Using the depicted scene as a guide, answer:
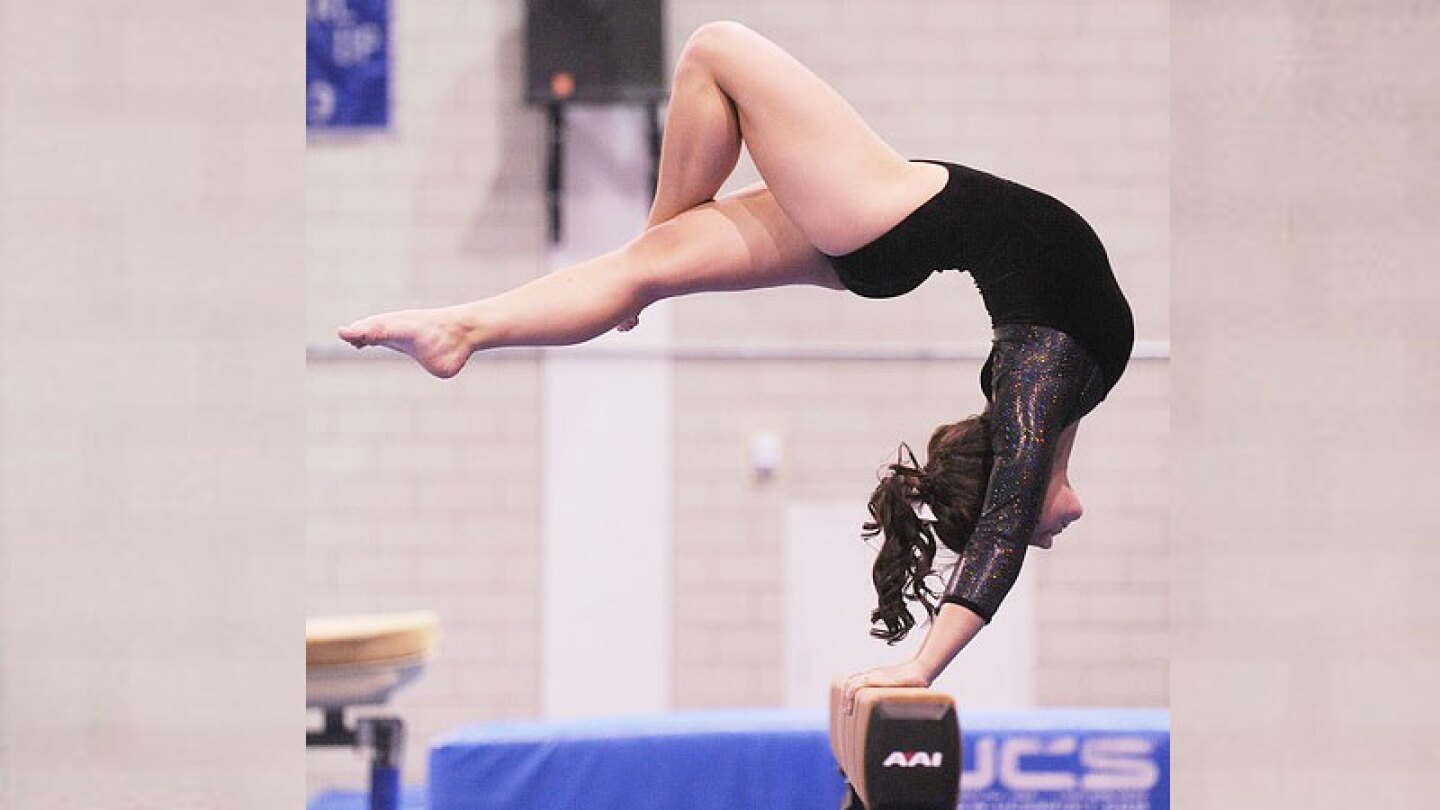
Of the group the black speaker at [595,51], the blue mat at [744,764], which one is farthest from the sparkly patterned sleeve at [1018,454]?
the black speaker at [595,51]

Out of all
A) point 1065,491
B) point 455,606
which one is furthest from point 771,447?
point 1065,491

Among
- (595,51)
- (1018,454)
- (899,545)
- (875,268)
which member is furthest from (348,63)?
(1018,454)

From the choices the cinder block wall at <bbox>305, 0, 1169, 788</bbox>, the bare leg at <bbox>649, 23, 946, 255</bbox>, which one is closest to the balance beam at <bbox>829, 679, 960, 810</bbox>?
the bare leg at <bbox>649, 23, 946, 255</bbox>

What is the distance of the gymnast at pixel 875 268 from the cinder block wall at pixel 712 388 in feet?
8.49

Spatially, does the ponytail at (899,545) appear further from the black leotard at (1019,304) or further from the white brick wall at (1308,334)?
the white brick wall at (1308,334)

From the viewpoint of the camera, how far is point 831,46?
5.23 metres

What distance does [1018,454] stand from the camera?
2512 mm

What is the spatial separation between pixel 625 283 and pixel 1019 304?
67cm

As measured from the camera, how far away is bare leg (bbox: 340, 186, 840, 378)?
2.48 meters

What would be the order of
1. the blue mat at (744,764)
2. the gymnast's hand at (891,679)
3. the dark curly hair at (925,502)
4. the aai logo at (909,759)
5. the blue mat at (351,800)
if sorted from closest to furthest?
the aai logo at (909,759)
the gymnast's hand at (891,679)
the dark curly hair at (925,502)
the blue mat at (744,764)
the blue mat at (351,800)

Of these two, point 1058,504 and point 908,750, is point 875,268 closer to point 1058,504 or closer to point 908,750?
point 1058,504

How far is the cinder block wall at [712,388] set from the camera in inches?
206

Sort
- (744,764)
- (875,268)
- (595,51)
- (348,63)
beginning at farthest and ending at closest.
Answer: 1. (348,63)
2. (595,51)
3. (744,764)
4. (875,268)

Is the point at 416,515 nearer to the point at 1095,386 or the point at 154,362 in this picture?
the point at 154,362
